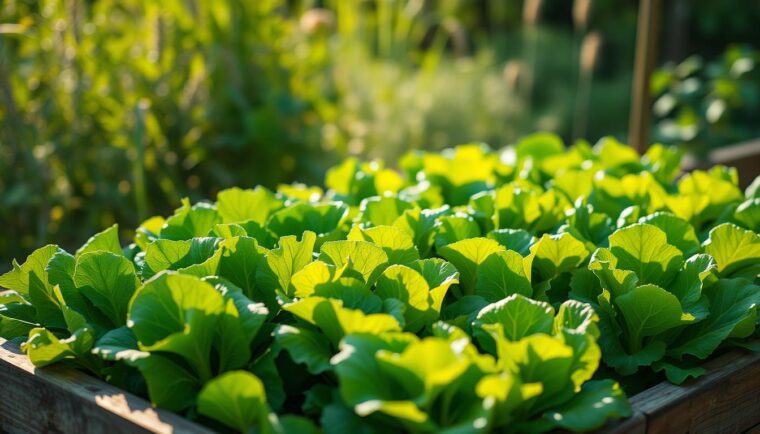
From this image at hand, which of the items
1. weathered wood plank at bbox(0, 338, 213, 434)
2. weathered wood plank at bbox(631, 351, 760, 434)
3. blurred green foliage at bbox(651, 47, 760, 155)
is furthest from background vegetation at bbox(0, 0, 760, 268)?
weathered wood plank at bbox(631, 351, 760, 434)

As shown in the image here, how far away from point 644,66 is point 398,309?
2.34 metres

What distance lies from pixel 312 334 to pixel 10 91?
1.77 m

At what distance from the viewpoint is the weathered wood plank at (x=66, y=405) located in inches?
44.4

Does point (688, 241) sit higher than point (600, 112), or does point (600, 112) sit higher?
point (688, 241)

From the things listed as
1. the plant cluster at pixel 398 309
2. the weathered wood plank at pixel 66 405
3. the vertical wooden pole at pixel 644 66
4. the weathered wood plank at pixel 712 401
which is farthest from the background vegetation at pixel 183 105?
the weathered wood plank at pixel 712 401

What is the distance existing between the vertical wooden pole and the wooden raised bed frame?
1.98m

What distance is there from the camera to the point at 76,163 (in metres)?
2.89

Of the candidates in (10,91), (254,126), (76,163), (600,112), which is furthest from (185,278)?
(600,112)

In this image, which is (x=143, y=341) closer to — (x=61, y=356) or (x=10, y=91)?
(x=61, y=356)

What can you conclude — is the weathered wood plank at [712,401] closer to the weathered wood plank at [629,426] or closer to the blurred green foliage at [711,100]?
the weathered wood plank at [629,426]

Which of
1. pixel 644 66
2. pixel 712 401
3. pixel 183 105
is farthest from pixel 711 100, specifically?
pixel 712 401

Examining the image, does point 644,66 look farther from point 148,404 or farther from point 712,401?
point 148,404

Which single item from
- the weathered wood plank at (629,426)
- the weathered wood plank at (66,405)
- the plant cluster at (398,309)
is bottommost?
the weathered wood plank at (629,426)

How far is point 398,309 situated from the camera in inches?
47.4
